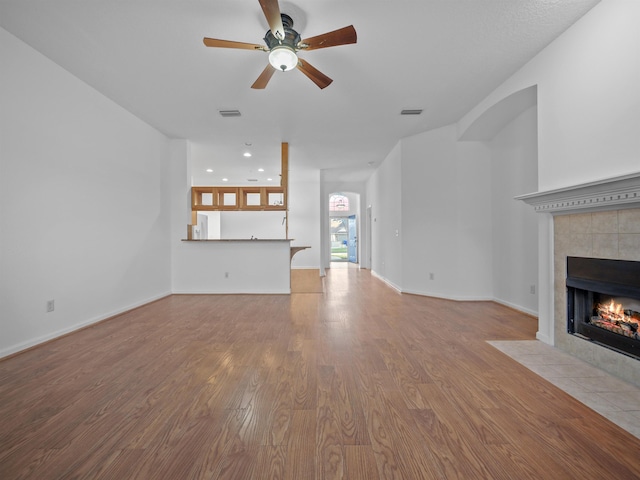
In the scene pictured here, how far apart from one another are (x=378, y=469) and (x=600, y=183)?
7.71 ft

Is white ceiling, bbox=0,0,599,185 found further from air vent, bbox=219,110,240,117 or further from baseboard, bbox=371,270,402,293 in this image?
baseboard, bbox=371,270,402,293

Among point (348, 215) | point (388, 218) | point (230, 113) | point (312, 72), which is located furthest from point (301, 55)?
point (348, 215)

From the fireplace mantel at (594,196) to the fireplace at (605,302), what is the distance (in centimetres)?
43

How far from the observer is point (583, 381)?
2.02 meters

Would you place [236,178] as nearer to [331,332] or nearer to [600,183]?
[331,332]

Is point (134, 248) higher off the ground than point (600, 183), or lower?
lower

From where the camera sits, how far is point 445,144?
4.84 meters

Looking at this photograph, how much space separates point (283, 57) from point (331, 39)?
425mm

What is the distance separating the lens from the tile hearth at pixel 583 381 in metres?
1.65

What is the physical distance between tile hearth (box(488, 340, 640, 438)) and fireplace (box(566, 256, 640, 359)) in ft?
0.76

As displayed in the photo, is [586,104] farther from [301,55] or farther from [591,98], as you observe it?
[301,55]

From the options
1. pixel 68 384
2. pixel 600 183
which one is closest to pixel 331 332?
pixel 68 384

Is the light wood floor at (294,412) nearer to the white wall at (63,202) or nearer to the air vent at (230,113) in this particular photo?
the white wall at (63,202)

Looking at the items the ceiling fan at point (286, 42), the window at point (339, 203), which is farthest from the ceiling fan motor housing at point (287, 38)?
the window at point (339, 203)
